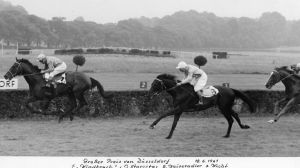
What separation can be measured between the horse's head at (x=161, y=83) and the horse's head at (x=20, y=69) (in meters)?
3.14

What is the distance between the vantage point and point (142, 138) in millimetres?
9742

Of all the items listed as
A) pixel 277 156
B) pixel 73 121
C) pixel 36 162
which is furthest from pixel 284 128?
pixel 36 162

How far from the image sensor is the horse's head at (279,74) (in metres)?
11.1

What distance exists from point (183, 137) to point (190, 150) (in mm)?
925

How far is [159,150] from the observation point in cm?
889

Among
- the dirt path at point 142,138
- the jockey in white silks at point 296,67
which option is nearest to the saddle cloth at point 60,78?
the dirt path at point 142,138

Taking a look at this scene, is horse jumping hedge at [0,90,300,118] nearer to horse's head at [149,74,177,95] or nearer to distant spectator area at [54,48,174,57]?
distant spectator area at [54,48,174,57]

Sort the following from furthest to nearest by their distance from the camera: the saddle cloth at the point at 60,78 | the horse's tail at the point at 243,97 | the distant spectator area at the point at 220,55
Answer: the distant spectator area at the point at 220,55 → the saddle cloth at the point at 60,78 → the horse's tail at the point at 243,97

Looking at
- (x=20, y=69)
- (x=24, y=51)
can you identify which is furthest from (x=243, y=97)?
(x=24, y=51)

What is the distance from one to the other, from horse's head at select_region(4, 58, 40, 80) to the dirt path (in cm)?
107

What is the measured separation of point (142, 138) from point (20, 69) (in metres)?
3.23

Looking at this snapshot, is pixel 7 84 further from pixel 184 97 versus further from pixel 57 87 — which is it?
pixel 184 97

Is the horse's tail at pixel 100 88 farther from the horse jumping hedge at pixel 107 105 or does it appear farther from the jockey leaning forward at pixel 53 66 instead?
the jockey leaning forward at pixel 53 66

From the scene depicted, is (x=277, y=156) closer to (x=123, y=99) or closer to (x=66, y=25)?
(x=123, y=99)
